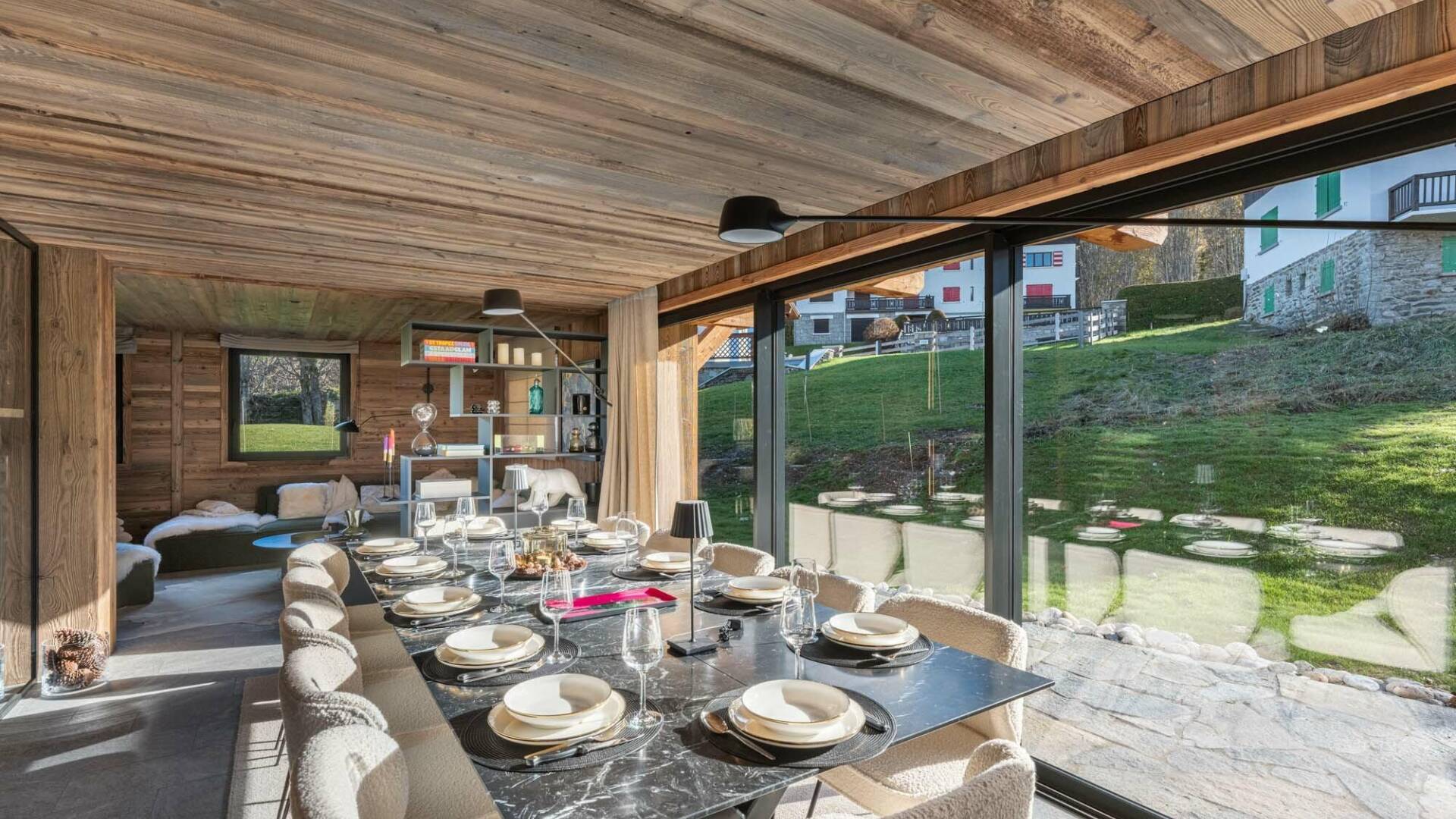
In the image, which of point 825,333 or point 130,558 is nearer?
point 825,333

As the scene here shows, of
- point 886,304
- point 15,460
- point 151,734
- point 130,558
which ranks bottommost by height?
point 151,734

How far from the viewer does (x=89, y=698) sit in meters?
3.31

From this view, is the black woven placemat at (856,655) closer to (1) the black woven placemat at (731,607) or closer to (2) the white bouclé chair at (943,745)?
(2) the white bouclé chair at (943,745)

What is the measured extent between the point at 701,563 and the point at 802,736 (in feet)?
4.64

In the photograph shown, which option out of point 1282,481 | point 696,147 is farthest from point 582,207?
point 1282,481

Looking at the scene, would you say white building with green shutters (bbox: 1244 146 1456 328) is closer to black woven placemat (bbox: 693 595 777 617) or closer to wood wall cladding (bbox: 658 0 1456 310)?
wood wall cladding (bbox: 658 0 1456 310)

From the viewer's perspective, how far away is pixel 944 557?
2881mm

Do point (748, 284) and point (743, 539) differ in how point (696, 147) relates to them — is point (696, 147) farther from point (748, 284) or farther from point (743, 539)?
point (743, 539)

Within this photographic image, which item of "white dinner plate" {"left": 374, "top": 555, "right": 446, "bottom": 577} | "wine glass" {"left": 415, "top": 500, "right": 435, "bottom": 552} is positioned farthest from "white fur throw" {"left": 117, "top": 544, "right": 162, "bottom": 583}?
"white dinner plate" {"left": 374, "top": 555, "right": 446, "bottom": 577}

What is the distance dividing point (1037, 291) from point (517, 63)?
6.32 feet

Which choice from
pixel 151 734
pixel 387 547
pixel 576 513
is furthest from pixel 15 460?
pixel 576 513

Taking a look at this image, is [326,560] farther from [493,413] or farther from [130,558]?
[130,558]

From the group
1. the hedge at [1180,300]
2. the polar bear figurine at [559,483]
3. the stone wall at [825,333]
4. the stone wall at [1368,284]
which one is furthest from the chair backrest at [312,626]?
the polar bear figurine at [559,483]

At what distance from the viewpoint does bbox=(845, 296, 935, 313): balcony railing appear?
303 cm
